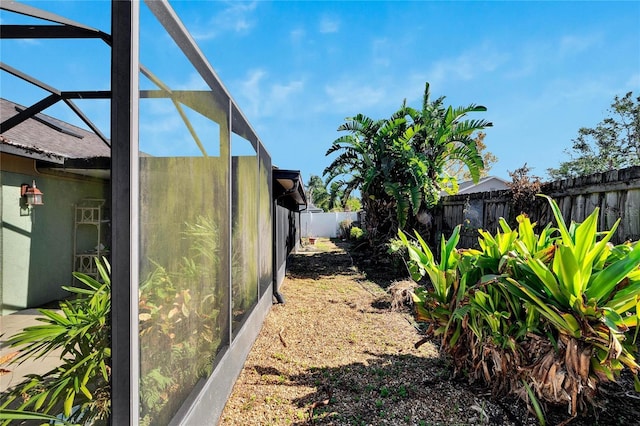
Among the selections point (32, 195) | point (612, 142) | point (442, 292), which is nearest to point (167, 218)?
point (32, 195)

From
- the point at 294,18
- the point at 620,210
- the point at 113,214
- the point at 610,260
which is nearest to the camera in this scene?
the point at 113,214

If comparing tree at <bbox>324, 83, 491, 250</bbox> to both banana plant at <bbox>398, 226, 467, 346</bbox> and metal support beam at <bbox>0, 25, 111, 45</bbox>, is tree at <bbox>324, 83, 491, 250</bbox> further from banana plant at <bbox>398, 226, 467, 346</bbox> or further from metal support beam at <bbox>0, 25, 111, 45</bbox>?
metal support beam at <bbox>0, 25, 111, 45</bbox>

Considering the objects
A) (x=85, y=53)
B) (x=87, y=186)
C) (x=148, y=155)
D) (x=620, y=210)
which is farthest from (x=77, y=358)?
(x=620, y=210)

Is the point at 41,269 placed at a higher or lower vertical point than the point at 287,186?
lower

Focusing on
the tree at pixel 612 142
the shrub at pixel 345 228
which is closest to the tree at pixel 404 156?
the shrub at pixel 345 228

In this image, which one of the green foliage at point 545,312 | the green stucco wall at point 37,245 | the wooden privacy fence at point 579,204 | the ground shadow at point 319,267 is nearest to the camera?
the green stucco wall at point 37,245

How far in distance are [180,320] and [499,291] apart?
2288 mm

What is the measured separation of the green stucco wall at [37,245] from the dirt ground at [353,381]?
1.63 m

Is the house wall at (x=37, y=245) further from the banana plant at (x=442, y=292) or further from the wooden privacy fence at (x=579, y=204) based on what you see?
the wooden privacy fence at (x=579, y=204)

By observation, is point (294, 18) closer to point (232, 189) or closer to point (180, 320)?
point (232, 189)

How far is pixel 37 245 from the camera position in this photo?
1563 millimetres

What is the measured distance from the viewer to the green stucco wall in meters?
1.43

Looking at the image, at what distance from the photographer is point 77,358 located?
155 centimetres

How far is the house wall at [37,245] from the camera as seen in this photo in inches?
56.5
